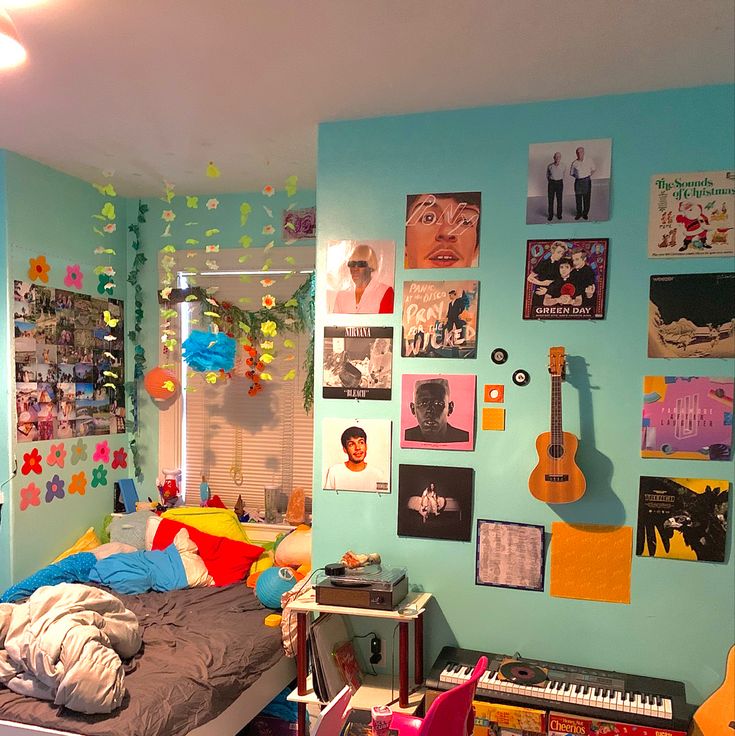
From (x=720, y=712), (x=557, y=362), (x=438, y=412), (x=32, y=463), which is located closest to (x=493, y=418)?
(x=438, y=412)

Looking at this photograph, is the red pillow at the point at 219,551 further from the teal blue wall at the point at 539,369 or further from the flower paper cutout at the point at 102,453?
the teal blue wall at the point at 539,369

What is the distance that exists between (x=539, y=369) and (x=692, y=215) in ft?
2.68

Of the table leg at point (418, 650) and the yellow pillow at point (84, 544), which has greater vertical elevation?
the yellow pillow at point (84, 544)

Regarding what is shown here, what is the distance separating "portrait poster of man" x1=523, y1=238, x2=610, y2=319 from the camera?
278 centimetres

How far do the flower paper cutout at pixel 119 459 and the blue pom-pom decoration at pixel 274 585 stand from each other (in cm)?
147

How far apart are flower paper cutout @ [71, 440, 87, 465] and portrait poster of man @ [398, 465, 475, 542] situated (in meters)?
2.06

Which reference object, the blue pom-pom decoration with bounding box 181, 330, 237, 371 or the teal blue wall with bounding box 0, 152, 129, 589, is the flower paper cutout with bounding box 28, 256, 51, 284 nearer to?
the teal blue wall with bounding box 0, 152, 129, 589

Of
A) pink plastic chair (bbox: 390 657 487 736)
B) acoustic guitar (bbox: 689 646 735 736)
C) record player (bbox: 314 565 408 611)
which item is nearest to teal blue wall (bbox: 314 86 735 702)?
acoustic guitar (bbox: 689 646 735 736)

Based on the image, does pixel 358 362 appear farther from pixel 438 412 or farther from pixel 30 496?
pixel 30 496

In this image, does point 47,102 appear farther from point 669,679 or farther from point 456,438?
point 669,679

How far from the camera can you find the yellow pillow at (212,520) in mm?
3906

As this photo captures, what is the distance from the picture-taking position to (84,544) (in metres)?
3.99

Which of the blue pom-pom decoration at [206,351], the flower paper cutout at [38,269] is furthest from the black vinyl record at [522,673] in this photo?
the flower paper cutout at [38,269]

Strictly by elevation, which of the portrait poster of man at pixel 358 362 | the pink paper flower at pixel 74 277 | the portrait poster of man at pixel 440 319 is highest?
the pink paper flower at pixel 74 277
